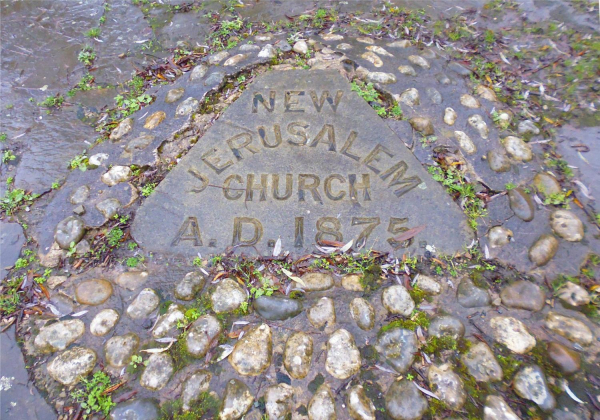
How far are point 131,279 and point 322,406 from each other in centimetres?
150

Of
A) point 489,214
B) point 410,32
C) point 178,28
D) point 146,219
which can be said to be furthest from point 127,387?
point 410,32

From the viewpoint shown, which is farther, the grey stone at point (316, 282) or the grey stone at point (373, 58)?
the grey stone at point (373, 58)

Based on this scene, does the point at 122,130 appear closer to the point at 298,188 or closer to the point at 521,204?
the point at 298,188

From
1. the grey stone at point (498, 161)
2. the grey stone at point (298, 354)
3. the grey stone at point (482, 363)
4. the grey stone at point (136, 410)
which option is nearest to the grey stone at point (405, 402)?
the grey stone at point (482, 363)

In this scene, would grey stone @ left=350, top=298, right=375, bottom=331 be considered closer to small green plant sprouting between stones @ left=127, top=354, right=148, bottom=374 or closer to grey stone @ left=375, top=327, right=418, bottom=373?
grey stone @ left=375, top=327, right=418, bottom=373

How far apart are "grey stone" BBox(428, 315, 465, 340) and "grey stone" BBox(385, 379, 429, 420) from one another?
1.23 feet

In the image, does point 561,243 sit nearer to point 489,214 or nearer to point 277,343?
point 489,214

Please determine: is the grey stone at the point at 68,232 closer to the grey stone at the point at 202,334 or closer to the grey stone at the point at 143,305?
the grey stone at the point at 143,305

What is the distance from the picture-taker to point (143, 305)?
245 centimetres

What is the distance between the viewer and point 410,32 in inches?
164

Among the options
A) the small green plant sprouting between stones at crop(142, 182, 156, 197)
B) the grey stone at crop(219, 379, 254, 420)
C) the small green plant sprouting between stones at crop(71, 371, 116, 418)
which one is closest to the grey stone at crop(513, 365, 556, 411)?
the grey stone at crop(219, 379, 254, 420)

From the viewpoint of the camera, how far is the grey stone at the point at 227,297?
2.43 meters

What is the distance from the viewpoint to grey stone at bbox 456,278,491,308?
243cm

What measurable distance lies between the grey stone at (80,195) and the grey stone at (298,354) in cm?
197
